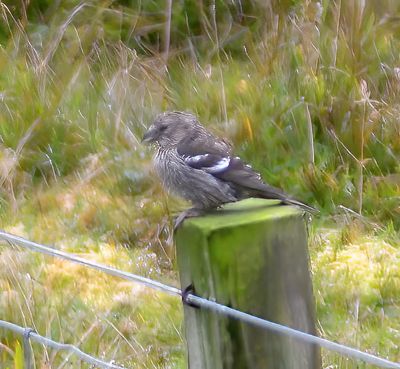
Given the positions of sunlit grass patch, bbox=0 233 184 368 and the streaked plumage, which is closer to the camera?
the streaked plumage

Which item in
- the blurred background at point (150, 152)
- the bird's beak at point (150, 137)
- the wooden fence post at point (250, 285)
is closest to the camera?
the wooden fence post at point (250, 285)

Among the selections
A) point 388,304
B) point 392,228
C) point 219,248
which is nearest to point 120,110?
point 392,228

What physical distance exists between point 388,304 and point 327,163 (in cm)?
113

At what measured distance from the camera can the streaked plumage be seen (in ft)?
11.9

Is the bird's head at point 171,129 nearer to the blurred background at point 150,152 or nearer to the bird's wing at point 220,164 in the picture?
the bird's wing at point 220,164

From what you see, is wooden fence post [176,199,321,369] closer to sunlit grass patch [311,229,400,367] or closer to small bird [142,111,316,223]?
small bird [142,111,316,223]

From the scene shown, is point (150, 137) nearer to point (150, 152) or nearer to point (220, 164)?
point (220, 164)

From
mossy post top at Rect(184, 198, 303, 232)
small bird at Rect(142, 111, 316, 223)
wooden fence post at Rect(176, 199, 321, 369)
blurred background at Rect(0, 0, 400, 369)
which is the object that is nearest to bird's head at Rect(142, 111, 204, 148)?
small bird at Rect(142, 111, 316, 223)

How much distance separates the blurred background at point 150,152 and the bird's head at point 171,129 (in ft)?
2.07

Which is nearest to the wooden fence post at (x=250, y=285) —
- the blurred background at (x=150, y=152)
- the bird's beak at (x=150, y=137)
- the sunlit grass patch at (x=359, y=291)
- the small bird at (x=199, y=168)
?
the small bird at (x=199, y=168)

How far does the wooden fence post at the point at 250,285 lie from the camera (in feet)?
7.38

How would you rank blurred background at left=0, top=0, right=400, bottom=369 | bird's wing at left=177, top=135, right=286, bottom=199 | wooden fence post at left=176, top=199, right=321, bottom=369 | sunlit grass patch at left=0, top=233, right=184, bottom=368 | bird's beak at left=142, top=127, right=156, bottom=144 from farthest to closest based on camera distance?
bird's beak at left=142, top=127, right=156, bottom=144, blurred background at left=0, top=0, right=400, bottom=369, sunlit grass patch at left=0, top=233, right=184, bottom=368, bird's wing at left=177, top=135, right=286, bottom=199, wooden fence post at left=176, top=199, right=321, bottom=369

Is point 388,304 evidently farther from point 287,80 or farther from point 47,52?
point 47,52

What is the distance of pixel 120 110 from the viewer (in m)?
5.51
